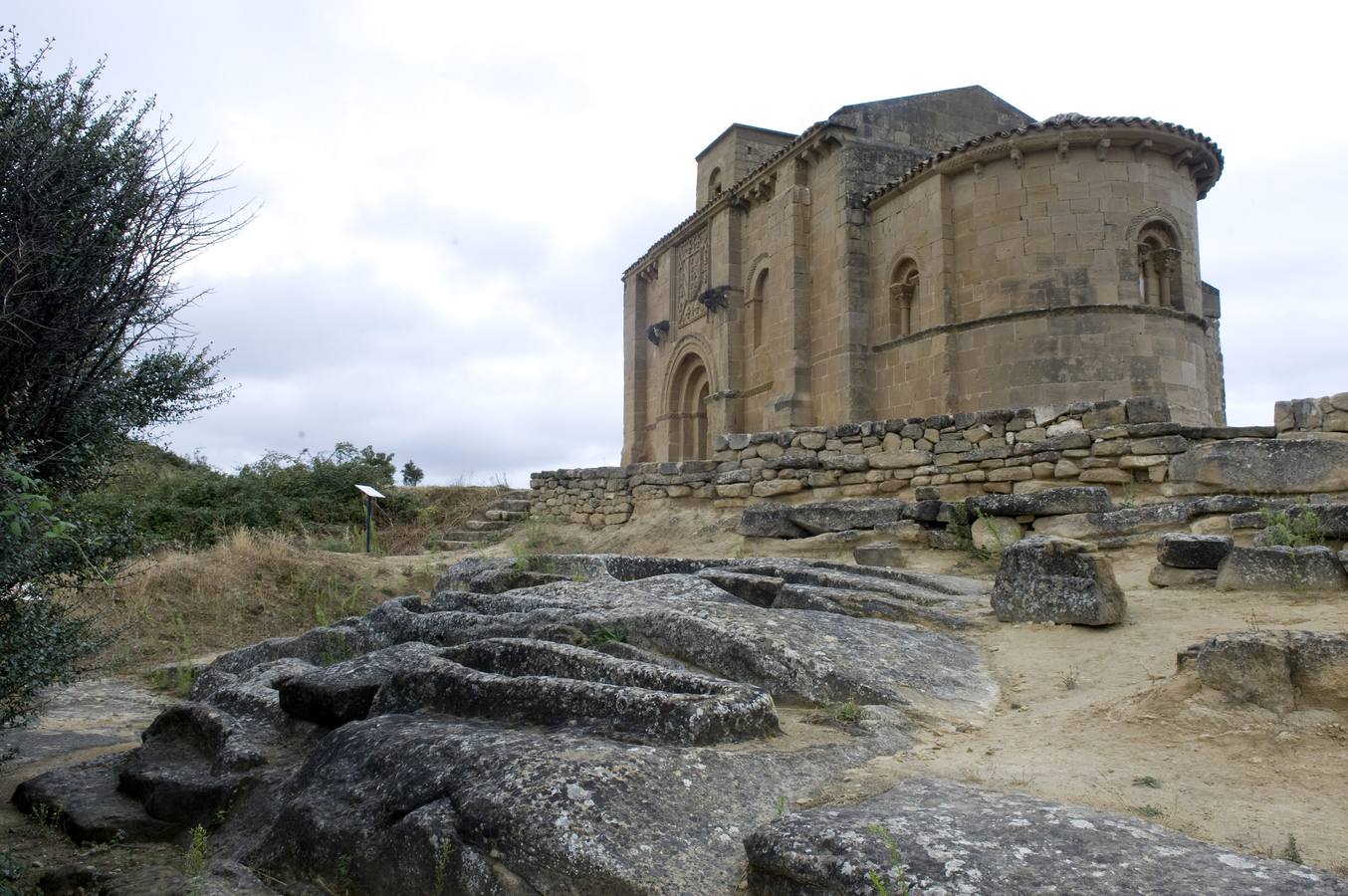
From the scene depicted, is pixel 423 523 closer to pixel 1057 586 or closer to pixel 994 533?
pixel 994 533

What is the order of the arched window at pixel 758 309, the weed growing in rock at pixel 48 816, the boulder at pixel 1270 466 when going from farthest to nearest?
1. the arched window at pixel 758 309
2. the boulder at pixel 1270 466
3. the weed growing in rock at pixel 48 816

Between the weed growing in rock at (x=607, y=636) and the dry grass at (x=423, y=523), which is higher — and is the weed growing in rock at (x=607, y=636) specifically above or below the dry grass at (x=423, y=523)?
below

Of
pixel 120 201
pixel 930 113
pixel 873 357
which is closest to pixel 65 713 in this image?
pixel 120 201

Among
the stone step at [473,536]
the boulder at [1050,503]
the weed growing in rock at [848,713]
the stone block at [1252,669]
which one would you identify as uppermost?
the boulder at [1050,503]

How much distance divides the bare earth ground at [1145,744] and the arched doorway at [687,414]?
16.7m

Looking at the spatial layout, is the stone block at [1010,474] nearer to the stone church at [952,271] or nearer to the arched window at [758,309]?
the stone church at [952,271]

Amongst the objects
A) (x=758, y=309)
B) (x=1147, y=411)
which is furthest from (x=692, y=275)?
(x=1147, y=411)

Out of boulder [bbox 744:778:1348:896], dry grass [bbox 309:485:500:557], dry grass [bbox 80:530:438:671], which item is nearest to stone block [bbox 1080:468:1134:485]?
boulder [bbox 744:778:1348:896]

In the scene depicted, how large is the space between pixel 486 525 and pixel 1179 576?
37.2 ft

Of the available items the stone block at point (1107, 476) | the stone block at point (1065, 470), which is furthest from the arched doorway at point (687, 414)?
the stone block at point (1107, 476)

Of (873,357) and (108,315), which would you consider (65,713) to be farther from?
(873,357)

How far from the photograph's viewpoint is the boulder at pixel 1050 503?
270 inches

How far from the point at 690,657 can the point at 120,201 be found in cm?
358

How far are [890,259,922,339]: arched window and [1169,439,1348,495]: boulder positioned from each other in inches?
358
